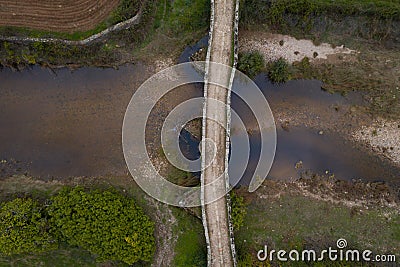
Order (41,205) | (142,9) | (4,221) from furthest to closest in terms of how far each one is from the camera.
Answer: (142,9)
(41,205)
(4,221)

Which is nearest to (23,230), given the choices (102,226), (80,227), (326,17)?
(80,227)

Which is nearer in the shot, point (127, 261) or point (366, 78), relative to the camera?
point (127, 261)

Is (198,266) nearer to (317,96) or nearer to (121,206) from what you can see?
(121,206)

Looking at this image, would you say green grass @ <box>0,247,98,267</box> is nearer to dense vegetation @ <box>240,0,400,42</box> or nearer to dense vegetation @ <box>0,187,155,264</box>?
dense vegetation @ <box>0,187,155,264</box>

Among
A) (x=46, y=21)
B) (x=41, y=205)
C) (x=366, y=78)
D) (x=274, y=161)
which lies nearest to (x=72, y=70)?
(x=46, y=21)

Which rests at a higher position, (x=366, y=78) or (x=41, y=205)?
(x=366, y=78)

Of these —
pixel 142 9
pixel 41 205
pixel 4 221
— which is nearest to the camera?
pixel 4 221
